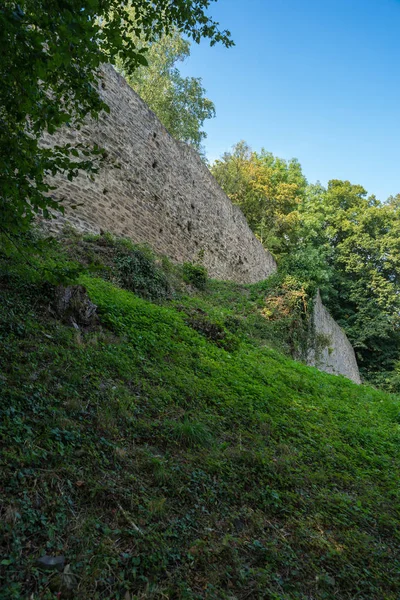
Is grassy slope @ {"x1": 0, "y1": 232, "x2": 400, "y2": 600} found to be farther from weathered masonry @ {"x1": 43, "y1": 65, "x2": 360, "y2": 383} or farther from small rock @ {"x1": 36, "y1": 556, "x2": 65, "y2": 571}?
weathered masonry @ {"x1": 43, "y1": 65, "x2": 360, "y2": 383}

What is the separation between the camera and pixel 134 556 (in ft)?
6.57

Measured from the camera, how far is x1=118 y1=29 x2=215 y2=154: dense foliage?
19031 millimetres

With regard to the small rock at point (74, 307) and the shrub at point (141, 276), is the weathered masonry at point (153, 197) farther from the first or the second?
the small rock at point (74, 307)

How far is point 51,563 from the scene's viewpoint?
5.86 ft

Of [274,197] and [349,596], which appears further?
[274,197]

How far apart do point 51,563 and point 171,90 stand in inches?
846

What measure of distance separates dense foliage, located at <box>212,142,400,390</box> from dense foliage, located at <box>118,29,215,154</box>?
329cm

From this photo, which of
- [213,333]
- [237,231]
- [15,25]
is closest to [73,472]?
[15,25]

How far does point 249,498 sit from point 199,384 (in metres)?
1.74

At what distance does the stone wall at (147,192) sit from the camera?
27.6 ft

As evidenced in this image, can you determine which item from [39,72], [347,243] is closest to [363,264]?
[347,243]

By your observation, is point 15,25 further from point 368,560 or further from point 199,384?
point 368,560

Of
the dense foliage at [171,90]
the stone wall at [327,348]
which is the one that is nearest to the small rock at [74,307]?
the stone wall at [327,348]

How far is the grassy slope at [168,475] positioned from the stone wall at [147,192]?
13.4 ft
